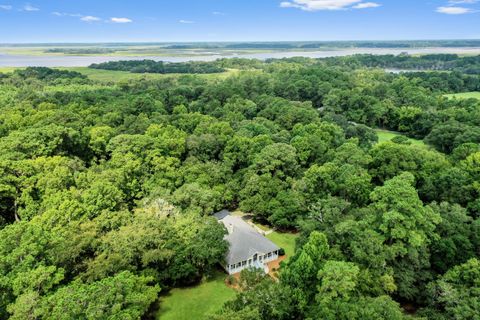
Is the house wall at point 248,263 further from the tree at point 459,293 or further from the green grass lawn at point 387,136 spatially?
the green grass lawn at point 387,136

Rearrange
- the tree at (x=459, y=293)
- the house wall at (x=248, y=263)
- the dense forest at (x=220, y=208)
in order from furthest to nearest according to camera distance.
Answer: the house wall at (x=248, y=263) → the dense forest at (x=220, y=208) → the tree at (x=459, y=293)

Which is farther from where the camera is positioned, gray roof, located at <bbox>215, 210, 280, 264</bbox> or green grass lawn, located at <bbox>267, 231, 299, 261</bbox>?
green grass lawn, located at <bbox>267, 231, 299, 261</bbox>

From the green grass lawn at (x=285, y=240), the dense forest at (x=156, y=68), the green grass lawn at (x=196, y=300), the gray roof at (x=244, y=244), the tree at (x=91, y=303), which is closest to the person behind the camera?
the tree at (x=91, y=303)

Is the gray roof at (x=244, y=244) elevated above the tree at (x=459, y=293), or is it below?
below

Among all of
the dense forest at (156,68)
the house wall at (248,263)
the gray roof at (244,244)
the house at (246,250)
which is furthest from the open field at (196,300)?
the dense forest at (156,68)

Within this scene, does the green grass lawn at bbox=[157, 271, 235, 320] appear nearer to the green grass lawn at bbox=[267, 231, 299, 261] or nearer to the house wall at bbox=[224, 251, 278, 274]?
the house wall at bbox=[224, 251, 278, 274]

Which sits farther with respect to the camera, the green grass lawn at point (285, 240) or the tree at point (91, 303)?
the green grass lawn at point (285, 240)

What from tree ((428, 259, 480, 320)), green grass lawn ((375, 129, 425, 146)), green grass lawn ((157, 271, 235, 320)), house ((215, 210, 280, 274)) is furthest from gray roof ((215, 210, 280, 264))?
green grass lawn ((375, 129, 425, 146))

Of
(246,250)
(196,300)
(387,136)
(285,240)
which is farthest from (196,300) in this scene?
(387,136)

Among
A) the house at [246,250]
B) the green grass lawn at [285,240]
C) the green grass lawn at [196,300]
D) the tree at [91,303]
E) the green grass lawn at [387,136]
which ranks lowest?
the green grass lawn at [196,300]
